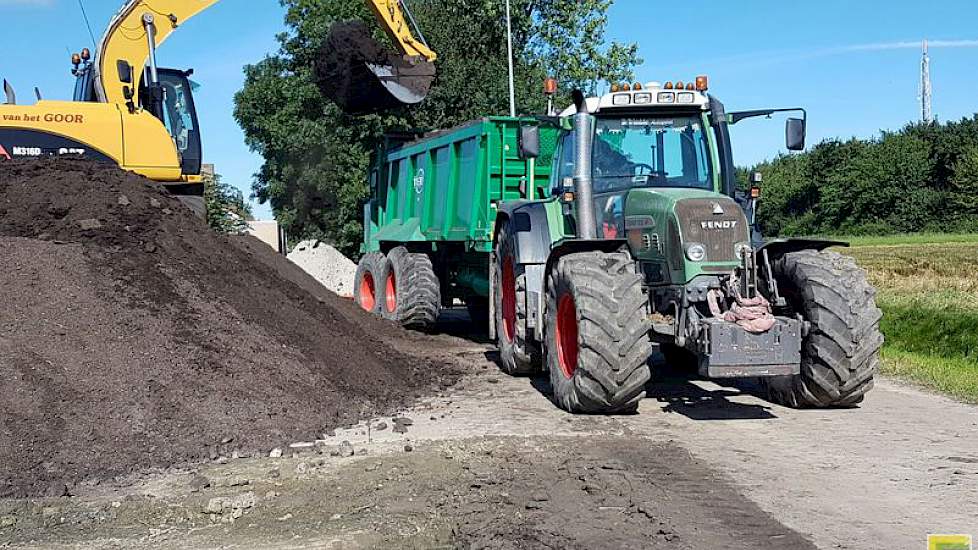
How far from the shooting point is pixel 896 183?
50.2m

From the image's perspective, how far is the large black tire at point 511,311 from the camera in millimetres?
9984

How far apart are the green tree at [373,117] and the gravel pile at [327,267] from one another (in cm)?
508

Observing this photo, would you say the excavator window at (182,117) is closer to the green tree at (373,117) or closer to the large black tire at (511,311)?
the large black tire at (511,311)

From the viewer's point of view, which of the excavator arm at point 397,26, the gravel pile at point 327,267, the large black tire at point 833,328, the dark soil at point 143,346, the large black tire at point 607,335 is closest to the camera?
the dark soil at point 143,346

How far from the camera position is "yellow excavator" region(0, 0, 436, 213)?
1221 cm

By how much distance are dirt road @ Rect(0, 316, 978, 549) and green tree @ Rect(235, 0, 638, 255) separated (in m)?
21.4

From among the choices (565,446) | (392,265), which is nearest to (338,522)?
(565,446)

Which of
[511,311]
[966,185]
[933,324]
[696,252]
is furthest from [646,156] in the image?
[966,185]

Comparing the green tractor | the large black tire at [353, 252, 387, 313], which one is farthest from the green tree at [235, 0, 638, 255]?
the green tractor

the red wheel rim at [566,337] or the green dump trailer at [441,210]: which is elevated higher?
the green dump trailer at [441,210]

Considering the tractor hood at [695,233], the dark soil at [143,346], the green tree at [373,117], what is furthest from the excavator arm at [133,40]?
the green tree at [373,117]

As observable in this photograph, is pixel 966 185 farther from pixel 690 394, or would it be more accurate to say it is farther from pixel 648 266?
pixel 648 266

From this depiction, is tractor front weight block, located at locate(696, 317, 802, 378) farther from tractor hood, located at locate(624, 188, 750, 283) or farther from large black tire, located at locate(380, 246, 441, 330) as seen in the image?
large black tire, located at locate(380, 246, 441, 330)

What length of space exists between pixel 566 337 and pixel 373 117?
20945mm
